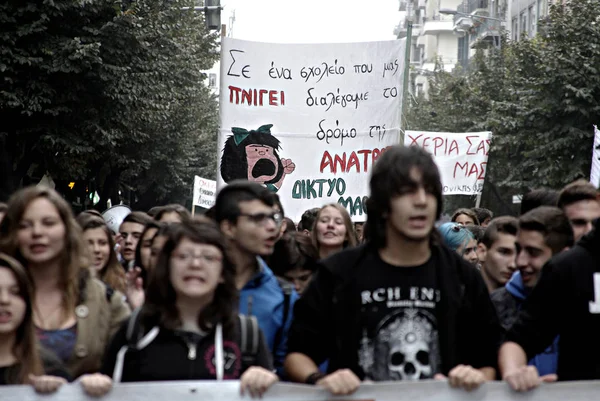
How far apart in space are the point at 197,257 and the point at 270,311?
2.76 feet

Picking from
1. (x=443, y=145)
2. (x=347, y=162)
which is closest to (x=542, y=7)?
(x=443, y=145)

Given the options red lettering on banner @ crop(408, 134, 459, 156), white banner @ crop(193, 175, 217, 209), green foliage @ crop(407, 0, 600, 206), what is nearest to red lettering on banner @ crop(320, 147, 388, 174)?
red lettering on banner @ crop(408, 134, 459, 156)

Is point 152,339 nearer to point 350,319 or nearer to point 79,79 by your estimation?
point 350,319

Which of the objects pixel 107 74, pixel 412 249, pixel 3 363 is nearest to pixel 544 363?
pixel 412 249

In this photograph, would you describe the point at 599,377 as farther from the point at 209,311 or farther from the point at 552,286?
the point at 209,311

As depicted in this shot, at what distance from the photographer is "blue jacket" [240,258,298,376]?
489cm

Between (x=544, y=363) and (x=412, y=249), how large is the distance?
1.13 m

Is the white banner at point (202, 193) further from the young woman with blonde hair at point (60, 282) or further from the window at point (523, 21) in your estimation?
the window at point (523, 21)

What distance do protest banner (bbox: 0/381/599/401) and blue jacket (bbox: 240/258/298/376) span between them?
89cm

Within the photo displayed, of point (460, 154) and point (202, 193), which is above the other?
point (460, 154)

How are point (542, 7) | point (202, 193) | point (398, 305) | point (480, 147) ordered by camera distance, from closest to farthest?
point (398, 305)
point (480, 147)
point (202, 193)
point (542, 7)

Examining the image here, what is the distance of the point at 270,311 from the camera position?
4910 millimetres

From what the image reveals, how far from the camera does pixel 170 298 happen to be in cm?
411

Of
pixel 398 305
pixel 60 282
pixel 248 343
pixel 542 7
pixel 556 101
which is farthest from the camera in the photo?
pixel 542 7
